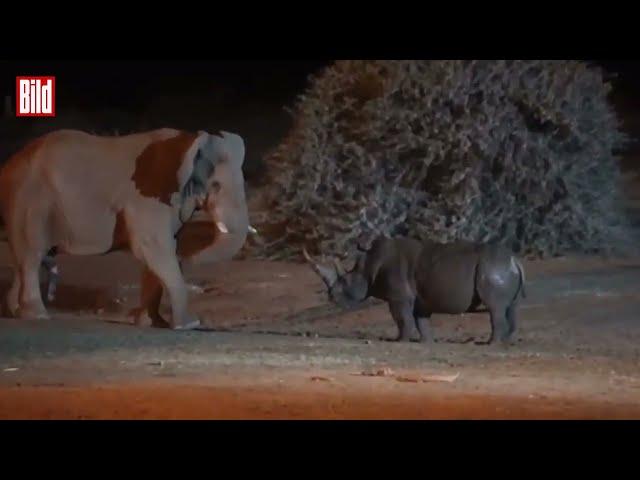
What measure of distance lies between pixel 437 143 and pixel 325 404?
12233 millimetres

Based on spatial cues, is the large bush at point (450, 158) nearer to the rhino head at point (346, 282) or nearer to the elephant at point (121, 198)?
the elephant at point (121, 198)

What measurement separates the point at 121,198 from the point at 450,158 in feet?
24.0

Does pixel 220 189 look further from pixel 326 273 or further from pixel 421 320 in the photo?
pixel 421 320

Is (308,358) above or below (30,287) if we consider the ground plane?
above

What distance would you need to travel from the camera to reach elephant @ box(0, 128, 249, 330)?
17.2 m

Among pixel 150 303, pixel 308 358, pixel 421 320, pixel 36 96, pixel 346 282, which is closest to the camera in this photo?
pixel 308 358

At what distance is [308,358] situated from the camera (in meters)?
13.9

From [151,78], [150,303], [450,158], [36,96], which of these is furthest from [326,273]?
[151,78]

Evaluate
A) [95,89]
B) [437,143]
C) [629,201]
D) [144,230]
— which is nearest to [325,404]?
[144,230]

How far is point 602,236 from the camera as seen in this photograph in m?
23.7

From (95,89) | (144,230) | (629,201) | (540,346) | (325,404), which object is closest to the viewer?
(325,404)

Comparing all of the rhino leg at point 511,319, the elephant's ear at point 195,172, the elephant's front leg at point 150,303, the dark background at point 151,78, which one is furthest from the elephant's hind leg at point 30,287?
the dark background at point 151,78

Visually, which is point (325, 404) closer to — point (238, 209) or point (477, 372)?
point (477, 372)

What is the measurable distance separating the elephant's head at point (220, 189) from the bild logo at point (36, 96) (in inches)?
548
